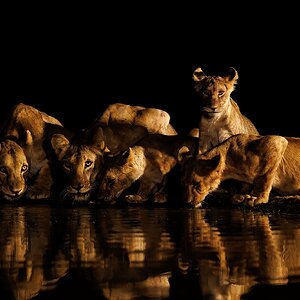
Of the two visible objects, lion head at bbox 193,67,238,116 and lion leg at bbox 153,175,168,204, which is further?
lion head at bbox 193,67,238,116

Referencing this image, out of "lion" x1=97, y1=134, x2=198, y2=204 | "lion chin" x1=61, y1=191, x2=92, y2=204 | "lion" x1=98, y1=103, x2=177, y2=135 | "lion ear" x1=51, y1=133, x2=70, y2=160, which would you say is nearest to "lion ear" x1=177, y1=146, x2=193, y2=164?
"lion" x1=97, y1=134, x2=198, y2=204

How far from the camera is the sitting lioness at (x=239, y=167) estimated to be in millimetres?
9789

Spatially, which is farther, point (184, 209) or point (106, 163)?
point (106, 163)

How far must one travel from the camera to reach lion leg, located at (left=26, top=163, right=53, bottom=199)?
1133cm

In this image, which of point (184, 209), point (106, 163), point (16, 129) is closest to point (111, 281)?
point (184, 209)

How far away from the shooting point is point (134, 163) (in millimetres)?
10547

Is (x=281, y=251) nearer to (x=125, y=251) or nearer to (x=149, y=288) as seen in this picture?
(x=125, y=251)

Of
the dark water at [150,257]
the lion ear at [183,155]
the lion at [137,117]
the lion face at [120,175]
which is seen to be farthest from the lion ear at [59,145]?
the dark water at [150,257]

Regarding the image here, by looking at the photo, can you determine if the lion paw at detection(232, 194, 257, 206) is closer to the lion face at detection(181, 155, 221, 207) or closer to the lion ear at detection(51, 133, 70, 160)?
the lion face at detection(181, 155, 221, 207)

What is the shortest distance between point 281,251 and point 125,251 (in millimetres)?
866

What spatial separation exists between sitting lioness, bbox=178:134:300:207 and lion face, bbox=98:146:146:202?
74 centimetres

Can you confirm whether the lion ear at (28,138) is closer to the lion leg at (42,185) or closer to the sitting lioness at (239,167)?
the lion leg at (42,185)

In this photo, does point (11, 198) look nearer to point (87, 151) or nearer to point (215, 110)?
point (87, 151)

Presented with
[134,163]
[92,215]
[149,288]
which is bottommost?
[149,288]
